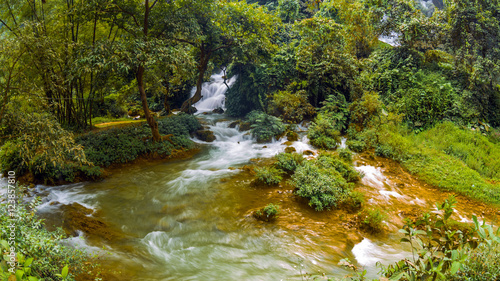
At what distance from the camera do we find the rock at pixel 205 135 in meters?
12.4

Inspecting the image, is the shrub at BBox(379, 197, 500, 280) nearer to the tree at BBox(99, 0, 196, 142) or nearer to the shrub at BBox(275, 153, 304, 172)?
the shrub at BBox(275, 153, 304, 172)

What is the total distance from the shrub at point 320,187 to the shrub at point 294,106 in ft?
19.5

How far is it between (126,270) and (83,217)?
7.67 ft

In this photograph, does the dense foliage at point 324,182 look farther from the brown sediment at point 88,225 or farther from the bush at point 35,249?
the bush at point 35,249

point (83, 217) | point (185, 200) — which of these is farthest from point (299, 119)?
point (83, 217)

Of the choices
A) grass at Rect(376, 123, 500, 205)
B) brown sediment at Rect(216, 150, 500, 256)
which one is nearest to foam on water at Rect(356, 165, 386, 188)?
brown sediment at Rect(216, 150, 500, 256)

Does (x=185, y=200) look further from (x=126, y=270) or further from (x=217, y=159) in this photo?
(x=217, y=159)

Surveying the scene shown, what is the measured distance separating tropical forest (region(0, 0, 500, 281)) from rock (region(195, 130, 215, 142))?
0.20 ft

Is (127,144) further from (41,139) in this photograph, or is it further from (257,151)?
(257,151)

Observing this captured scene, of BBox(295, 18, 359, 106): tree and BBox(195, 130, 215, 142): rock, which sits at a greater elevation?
BBox(295, 18, 359, 106): tree

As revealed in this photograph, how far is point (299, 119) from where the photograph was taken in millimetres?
12734

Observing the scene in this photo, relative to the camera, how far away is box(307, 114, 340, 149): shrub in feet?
32.8

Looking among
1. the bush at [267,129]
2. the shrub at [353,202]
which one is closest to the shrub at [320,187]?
the shrub at [353,202]

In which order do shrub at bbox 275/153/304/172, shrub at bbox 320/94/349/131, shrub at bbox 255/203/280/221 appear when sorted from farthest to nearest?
shrub at bbox 320/94/349/131 → shrub at bbox 275/153/304/172 → shrub at bbox 255/203/280/221
